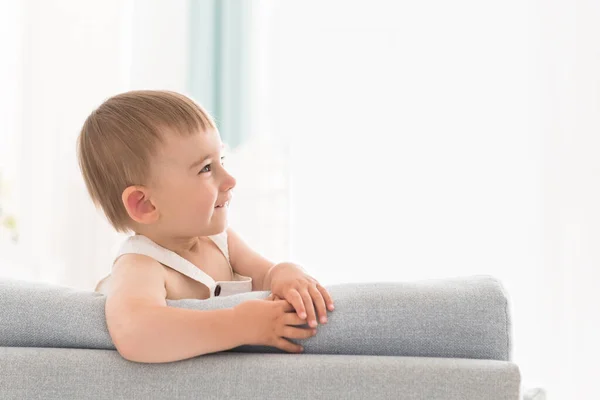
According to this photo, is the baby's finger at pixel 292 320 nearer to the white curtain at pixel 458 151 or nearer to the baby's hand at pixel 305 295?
the baby's hand at pixel 305 295

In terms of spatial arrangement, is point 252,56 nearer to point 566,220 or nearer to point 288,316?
point 566,220

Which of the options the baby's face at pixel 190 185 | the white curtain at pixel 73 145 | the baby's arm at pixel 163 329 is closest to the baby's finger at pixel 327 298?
the baby's arm at pixel 163 329

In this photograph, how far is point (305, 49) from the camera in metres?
3.68

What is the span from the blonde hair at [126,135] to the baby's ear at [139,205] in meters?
Answer: 0.02

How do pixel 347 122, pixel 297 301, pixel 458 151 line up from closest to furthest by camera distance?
pixel 297 301 < pixel 458 151 < pixel 347 122

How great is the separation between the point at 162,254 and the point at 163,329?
1.37 feet

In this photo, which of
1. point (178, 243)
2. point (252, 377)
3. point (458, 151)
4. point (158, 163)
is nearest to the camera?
point (252, 377)

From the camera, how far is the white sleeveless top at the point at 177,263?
→ 63.0 inches

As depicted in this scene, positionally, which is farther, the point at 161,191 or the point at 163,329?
the point at 161,191

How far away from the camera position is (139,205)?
1635 millimetres

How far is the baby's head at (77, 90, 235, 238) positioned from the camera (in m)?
1.59

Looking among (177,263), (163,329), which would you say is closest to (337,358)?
(163,329)

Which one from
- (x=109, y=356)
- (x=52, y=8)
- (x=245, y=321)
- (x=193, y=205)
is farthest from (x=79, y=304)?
(x=52, y=8)

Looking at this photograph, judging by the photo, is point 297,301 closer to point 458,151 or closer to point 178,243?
point 178,243
